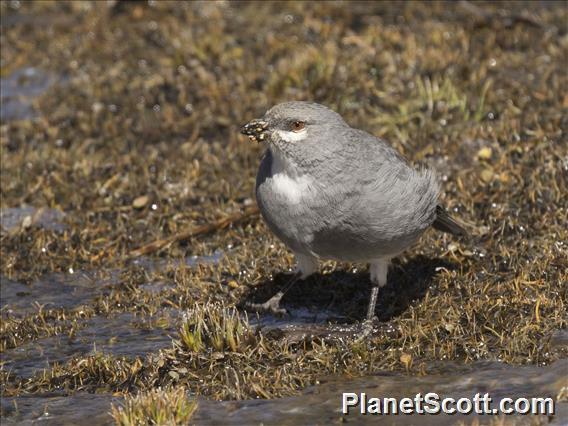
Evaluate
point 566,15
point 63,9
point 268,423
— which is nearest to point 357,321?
point 268,423

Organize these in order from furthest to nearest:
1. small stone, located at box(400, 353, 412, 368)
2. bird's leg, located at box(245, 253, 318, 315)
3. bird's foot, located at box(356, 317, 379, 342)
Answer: bird's leg, located at box(245, 253, 318, 315), bird's foot, located at box(356, 317, 379, 342), small stone, located at box(400, 353, 412, 368)

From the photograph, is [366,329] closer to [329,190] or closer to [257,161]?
[329,190]

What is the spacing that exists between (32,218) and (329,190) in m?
3.80

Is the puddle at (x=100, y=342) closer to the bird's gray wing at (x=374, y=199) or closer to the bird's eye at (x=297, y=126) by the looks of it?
the bird's gray wing at (x=374, y=199)

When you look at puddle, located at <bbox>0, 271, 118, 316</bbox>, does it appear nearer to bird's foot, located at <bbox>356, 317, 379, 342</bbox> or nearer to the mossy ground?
the mossy ground

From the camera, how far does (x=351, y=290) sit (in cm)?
818

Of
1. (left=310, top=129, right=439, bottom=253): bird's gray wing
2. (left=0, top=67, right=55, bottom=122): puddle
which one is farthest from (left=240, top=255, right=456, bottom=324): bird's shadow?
(left=0, top=67, right=55, bottom=122): puddle

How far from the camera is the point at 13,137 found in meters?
11.3

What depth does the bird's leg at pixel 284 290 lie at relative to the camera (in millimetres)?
7824

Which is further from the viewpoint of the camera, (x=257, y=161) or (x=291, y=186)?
(x=257, y=161)

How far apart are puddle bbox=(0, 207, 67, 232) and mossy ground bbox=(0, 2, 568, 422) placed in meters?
0.10

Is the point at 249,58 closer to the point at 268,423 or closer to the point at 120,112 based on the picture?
the point at 120,112

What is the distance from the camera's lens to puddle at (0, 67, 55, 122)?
38.8 ft

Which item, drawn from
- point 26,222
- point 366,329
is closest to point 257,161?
point 26,222
